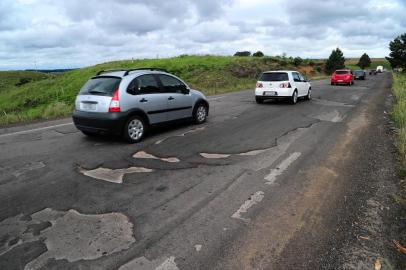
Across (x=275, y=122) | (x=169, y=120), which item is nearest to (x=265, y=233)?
(x=169, y=120)

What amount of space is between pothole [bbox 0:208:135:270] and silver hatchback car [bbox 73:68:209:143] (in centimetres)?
354

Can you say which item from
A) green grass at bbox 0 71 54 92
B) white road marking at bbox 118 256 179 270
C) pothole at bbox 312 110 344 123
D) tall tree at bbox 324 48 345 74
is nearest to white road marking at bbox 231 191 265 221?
white road marking at bbox 118 256 179 270

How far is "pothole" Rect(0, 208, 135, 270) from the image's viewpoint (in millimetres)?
3477

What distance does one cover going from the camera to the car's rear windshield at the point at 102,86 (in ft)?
25.8

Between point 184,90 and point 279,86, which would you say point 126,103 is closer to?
point 184,90

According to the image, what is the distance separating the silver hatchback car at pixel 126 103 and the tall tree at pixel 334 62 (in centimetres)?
Answer: 7284

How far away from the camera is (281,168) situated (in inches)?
242

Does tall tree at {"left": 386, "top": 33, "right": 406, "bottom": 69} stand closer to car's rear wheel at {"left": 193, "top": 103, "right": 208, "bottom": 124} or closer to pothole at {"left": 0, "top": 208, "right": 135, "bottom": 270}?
car's rear wheel at {"left": 193, "top": 103, "right": 208, "bottom": 124}

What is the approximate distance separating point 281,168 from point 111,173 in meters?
2.96

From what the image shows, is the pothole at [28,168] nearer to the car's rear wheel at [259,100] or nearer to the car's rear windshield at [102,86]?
the car's rear windshield at [102,86]

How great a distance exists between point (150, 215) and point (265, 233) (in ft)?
4.66

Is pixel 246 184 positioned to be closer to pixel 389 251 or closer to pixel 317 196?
pixel 317 196

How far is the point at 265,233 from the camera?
12.7 ft

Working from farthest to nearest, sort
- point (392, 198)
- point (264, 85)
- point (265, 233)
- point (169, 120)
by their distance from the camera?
point (264, 85) < point (169, 120) < point (392, 198) < point (265, 233)
